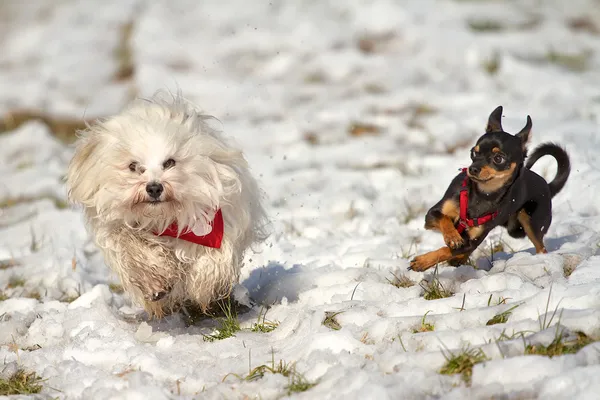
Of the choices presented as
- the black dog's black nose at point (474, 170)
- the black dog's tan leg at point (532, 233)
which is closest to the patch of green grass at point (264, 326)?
the black dog's black nose at point (474, 170)

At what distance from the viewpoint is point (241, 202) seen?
3979 millimetres

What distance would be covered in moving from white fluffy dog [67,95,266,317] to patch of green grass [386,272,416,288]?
889 mm

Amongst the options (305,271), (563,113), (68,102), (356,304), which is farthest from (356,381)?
(68,102)

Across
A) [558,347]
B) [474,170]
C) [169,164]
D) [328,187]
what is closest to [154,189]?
[169,164]

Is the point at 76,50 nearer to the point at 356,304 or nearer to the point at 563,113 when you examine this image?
the point at 563,113

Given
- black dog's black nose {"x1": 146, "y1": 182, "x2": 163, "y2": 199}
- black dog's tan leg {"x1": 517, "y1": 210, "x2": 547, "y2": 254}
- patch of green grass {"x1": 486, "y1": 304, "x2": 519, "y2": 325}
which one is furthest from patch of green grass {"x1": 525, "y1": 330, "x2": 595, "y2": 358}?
black dog's black nose {"x1": 146, "y1": 182, "x2": 163, "y2": 199}

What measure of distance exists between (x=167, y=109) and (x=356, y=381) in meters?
1.95

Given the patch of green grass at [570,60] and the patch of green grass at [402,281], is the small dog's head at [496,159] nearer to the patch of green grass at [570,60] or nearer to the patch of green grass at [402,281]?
the patch of green grass at [402,281]

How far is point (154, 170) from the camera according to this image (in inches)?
143

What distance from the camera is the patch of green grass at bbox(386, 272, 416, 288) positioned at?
13.3 feet

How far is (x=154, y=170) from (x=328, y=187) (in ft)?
10.8

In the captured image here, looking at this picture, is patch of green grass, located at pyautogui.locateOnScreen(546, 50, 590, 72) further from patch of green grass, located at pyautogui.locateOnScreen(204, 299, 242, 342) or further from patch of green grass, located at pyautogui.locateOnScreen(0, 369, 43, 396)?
patch of green grass, located at pyautogui.locateOnScreen(0, 369, 43, 396)

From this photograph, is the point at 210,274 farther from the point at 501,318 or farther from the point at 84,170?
the point at 501,318

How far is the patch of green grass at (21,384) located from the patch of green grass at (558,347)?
2.07 m
